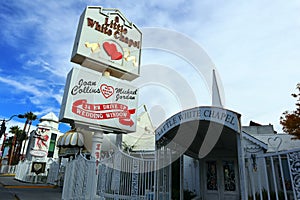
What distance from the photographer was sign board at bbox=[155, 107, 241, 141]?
5250 millimetres

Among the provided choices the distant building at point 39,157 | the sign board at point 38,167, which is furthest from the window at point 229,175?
the sign board at point 38,167

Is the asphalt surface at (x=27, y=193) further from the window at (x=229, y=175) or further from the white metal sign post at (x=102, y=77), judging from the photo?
the window at (x=229, y=175)

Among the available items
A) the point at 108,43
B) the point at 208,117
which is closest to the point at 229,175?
the point at 208,117

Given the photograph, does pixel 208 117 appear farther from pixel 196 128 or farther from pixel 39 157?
pixel 39 157

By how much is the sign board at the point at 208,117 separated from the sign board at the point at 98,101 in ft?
20.2

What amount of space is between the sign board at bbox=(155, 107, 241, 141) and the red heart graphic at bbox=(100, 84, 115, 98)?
6.75m

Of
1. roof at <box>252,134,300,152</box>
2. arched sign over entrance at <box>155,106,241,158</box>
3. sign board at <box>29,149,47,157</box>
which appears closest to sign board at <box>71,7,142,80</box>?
arched sign over entrance at <box>155,106,241,158</box>

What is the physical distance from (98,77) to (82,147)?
8.00 m

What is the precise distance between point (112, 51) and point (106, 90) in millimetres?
2760

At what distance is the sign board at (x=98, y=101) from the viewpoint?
1112 cm

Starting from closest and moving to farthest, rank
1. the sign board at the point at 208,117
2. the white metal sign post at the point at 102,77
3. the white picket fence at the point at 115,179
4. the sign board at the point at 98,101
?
the sign board at the point at 208,117, the white picket fence at the point at 115,179, the sign board at the point at 98,101, the white metal sign post at the point at 102,77

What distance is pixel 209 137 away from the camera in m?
7.71

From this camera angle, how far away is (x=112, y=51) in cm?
1363

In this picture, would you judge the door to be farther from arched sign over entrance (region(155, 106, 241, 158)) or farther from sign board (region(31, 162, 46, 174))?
sign board (region(31, 162, 46, 174))
